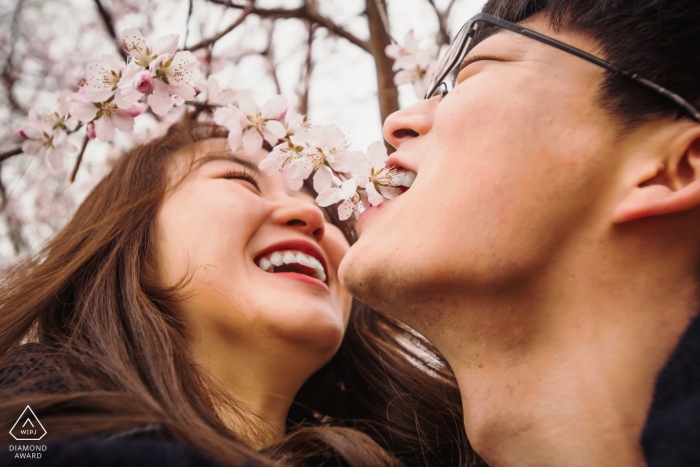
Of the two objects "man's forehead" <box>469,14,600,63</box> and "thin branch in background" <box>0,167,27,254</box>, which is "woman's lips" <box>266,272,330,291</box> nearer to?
"man's forehead" <box>469,14,600,63</box>

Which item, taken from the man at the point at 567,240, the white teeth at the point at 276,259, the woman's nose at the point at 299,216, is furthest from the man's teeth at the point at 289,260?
the man at the point at 567,240

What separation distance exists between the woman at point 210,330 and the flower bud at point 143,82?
312mm

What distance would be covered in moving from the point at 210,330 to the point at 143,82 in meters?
0.89

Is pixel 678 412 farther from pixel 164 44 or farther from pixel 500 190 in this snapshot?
pixel 164 44

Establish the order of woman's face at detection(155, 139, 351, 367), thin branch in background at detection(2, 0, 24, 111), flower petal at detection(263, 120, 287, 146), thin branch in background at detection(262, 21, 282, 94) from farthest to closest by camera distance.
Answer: thin branch in background at detection(2, 0, 24, 111) < thin branch in background at detection(262, 21, 282, 94) < flower petal at detection(263, 120, 287, 146) < woman's face at detection(155, 139, 351, 367)

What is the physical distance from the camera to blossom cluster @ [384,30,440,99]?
92.2 inches

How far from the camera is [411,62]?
2.35 m

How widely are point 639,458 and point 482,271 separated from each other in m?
0.50

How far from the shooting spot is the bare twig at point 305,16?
7.67ft

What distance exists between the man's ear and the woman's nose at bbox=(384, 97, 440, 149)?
55cm

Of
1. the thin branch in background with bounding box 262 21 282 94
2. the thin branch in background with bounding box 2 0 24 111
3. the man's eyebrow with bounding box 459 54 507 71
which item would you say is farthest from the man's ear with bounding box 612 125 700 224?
the thin branch in background with bounding box 2 0 24 111

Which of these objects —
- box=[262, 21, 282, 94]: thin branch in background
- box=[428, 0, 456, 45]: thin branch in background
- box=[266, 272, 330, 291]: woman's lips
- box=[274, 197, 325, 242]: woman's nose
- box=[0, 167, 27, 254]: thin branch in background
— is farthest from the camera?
box=[0, 167, 27, 254]: thin branch in background

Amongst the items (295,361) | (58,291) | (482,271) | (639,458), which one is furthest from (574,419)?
(58,291)

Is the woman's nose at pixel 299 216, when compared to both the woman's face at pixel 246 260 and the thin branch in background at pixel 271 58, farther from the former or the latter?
the thin branch in background at pixel 271 58
